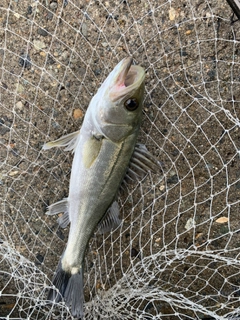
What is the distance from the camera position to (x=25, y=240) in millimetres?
2035

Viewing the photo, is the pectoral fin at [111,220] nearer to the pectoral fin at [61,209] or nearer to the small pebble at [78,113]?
the pectoral fin at [61,209]

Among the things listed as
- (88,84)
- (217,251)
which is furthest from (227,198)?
(88,84)

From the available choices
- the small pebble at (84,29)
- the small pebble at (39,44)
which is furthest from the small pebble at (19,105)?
the small pebble at (84,29)

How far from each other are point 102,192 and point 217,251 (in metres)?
0.72

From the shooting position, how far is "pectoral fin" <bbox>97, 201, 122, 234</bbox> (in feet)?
5.76

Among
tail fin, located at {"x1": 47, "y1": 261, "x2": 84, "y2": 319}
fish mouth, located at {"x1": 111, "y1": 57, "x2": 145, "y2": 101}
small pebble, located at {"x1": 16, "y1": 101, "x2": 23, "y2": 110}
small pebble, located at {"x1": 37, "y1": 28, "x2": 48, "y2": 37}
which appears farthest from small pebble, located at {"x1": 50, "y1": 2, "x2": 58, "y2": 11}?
tail fin, located at {"x1": 47, "y1": 261, "x2": 84, "y2": 319}

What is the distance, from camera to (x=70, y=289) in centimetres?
174

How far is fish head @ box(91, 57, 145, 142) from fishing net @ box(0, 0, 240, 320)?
0.30 m

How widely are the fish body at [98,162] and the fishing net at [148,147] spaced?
0.20m

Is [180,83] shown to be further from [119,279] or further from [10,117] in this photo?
[119,279]

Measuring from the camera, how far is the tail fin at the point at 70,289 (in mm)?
1726

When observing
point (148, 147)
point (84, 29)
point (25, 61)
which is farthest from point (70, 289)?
point (84, 29)

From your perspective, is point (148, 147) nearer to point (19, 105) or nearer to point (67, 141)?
point (67, 141)

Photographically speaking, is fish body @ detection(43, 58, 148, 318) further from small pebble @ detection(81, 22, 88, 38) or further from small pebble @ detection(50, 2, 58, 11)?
small pebble @ detection(50, 2, 58, 11)
